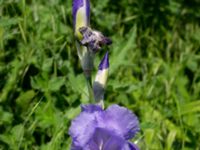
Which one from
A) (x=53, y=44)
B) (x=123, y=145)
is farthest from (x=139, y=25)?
(x=123, y=145)

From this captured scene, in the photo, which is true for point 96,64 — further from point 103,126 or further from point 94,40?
point 103,126

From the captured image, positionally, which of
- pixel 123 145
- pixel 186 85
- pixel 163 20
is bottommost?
pixel 186 85

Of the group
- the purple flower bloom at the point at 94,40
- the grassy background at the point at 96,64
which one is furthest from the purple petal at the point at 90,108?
the grassy background at the point at 96,64

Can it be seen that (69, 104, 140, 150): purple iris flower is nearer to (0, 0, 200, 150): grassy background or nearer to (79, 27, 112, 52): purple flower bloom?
(79, 27, 112, 52): purple flower bloom

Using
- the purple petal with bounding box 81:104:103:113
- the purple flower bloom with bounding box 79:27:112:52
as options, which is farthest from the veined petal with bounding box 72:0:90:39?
the purple petal with bounding box 81:104:103:113

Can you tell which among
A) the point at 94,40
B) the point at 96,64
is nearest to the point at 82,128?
the point at 94,40

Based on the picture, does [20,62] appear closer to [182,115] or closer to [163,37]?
[182,115]

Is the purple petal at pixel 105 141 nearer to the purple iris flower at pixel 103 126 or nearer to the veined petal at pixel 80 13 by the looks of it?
the purple iris flower at pixel 103 126

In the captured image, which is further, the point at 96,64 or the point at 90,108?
→ the point at 96,64
